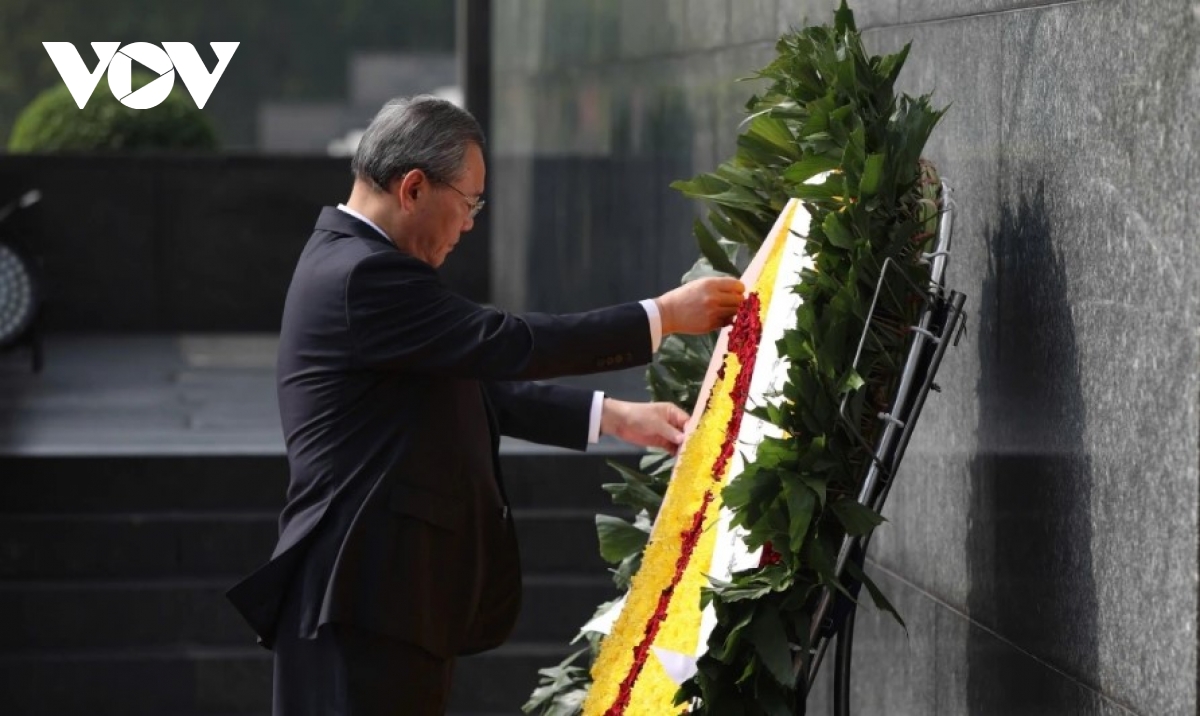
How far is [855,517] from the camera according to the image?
3.26 m

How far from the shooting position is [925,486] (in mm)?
4574

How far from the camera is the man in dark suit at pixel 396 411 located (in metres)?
3.83

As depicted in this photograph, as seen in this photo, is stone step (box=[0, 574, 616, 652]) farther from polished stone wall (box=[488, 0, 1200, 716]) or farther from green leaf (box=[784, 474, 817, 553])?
green leaf (box=[784, 474, 817, 553])

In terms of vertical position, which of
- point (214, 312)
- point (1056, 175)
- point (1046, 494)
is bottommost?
point (214, 312)

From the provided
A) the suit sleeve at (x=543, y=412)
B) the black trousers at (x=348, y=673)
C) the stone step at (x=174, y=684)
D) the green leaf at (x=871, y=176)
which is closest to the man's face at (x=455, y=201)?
the suit sleeve at (x=543, y=412)

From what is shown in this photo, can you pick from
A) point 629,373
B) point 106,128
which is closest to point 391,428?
point 629,373

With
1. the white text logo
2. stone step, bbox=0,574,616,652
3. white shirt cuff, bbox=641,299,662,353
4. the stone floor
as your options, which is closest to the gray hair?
white shirt cuff, bbox=641,299,662,353

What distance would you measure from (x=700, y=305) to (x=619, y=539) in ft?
2.35

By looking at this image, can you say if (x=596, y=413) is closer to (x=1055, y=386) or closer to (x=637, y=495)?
(x=637, y=495)

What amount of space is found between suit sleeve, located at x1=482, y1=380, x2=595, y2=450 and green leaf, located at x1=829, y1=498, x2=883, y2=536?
46.9 inches

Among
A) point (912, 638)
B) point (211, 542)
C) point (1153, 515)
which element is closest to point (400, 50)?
point (211, 542)

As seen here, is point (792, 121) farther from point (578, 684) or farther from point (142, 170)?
point (142, 170)

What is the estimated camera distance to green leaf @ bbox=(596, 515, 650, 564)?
4297 millimetres

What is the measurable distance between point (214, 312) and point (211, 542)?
8109mm
